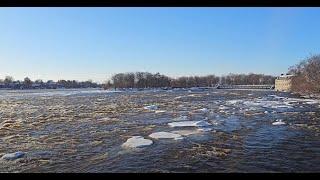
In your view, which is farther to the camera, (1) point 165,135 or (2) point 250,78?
(2) point 250,78

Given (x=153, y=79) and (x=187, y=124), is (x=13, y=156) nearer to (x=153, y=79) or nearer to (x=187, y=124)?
(x=187, y=124)

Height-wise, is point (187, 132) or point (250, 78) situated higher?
point (250, 78)

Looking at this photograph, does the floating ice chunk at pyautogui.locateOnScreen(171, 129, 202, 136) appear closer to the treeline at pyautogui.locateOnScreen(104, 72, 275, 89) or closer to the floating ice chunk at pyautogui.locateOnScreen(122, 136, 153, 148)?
the floating ice chunk at pyautogui.locateOnScreen(122, 136, 153, 148)

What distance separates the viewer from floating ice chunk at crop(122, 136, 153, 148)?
182 inches

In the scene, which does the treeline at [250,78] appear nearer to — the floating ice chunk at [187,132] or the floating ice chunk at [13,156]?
the floating ice chunk at [187,132]

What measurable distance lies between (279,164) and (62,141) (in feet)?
9.64

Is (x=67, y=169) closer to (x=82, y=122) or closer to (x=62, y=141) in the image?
(x=62, y=141)

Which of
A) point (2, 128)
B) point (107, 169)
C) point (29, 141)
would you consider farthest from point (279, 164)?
point (2, 128)

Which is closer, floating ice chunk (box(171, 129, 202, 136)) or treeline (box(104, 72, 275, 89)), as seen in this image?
floating ice chunk (box(171, 129, 202, 136))

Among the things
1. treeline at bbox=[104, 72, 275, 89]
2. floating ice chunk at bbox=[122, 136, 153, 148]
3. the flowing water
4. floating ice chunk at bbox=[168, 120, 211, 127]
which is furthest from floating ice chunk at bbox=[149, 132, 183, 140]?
treeline at bbox=[104, 72, 275, 89]

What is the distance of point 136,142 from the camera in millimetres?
4809

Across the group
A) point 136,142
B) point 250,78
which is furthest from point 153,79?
point 136,142

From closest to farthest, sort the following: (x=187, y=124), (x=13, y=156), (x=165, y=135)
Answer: (x=13, y=156) → (x=165, y=135) → (x=187, y=124)
